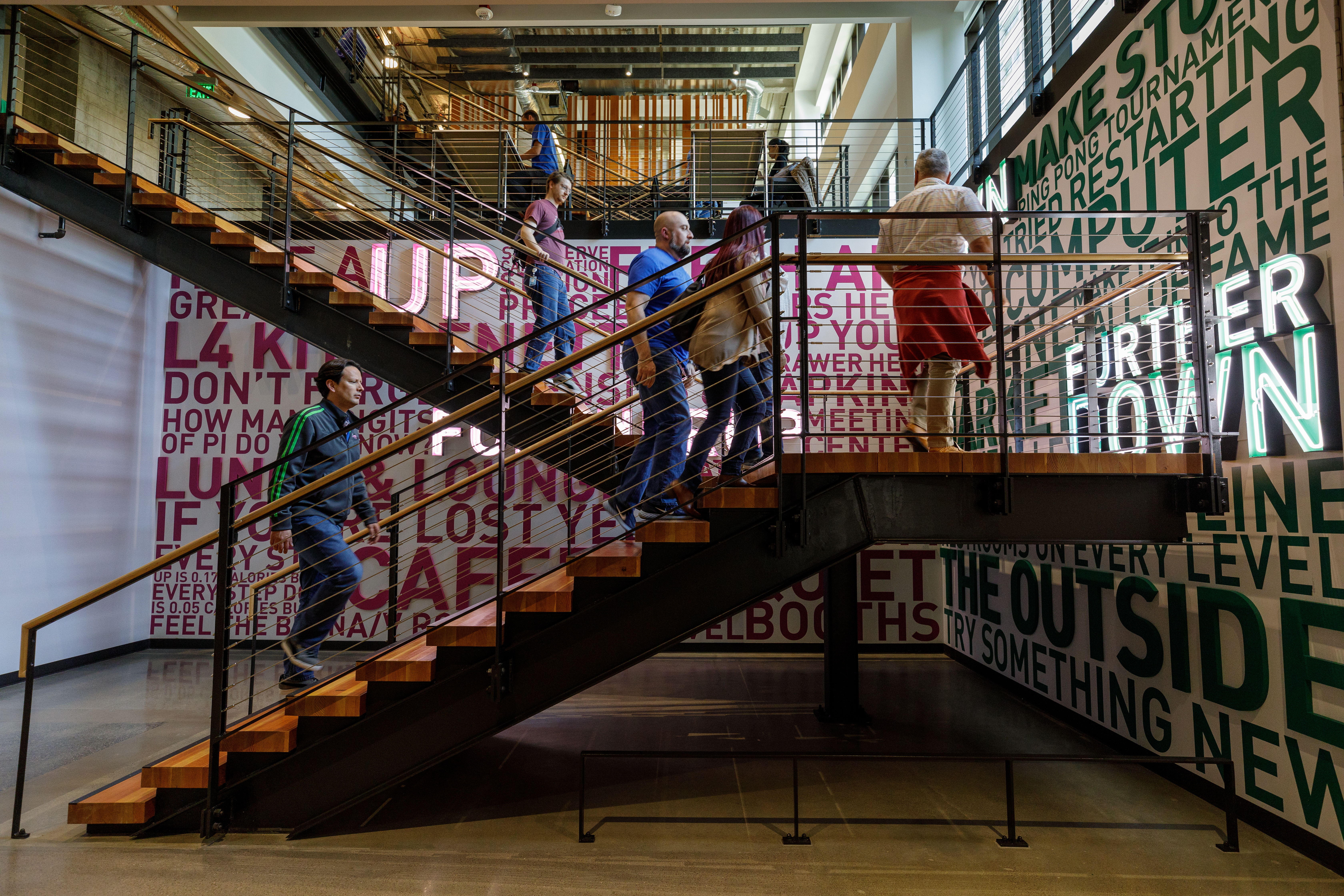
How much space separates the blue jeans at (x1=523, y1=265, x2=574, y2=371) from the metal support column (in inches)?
94.1

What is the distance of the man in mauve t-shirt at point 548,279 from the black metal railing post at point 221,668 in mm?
1982

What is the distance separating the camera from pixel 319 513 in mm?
4027

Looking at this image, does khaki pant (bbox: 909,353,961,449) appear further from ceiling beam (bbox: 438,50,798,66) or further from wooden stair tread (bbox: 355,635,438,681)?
ceiling beam (bbox: 438,50,798,66)

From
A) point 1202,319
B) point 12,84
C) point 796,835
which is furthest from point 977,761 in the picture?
point 12,84

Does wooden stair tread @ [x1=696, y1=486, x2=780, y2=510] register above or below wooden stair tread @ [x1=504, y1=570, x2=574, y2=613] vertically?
above

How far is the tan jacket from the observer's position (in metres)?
3.59

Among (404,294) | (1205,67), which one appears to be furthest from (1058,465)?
(404,294)

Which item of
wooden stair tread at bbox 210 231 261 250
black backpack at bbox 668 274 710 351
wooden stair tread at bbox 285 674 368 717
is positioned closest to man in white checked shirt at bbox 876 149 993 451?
black backpack at bbox 668 274 710 351

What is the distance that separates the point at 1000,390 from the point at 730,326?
122 centimetres

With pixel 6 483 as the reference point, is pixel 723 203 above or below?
above

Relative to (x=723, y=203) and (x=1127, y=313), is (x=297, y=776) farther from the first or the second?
(x=723, y=203)

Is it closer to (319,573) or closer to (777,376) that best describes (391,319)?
(319,573)

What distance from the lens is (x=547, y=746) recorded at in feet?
15.5

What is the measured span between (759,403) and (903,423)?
155 inches
